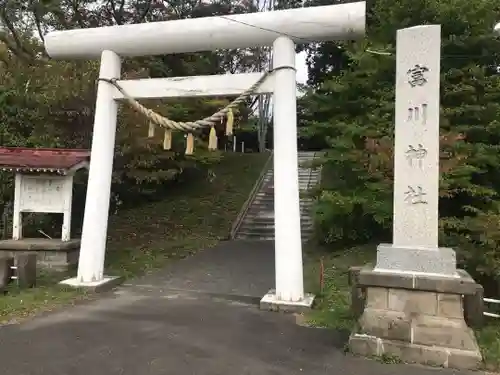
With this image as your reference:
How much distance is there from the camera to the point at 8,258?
8109 millimetres

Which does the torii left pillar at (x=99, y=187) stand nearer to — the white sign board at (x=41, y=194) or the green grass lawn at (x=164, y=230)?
the green grass lawn at (x=164, y=230)

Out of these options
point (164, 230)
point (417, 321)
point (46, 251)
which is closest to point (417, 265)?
point (417, 321)

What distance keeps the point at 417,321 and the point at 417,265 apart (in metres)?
0.61

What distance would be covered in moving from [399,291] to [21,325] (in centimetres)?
484

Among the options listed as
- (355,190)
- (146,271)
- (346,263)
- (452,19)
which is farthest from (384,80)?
(146,271)

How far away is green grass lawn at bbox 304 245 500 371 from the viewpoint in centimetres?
525

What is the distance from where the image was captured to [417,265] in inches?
200

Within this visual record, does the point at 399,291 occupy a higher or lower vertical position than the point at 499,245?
lower

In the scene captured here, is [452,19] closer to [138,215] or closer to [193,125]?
[193,125]

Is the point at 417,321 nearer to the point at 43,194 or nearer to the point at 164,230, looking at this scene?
the point at 43,194

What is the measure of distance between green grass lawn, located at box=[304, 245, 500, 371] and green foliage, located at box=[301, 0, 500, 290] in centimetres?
78

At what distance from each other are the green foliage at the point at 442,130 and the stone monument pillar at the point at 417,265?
3.29 meters

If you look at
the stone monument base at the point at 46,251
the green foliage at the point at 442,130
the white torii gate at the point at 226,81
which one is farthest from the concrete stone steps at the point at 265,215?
the stone monument base at the point at 46,251

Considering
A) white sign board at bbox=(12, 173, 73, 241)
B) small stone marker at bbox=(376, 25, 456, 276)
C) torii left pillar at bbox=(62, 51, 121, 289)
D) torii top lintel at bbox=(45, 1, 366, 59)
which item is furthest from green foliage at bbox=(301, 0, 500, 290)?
white sign board at bbox=(12, 173, 73, 241)
